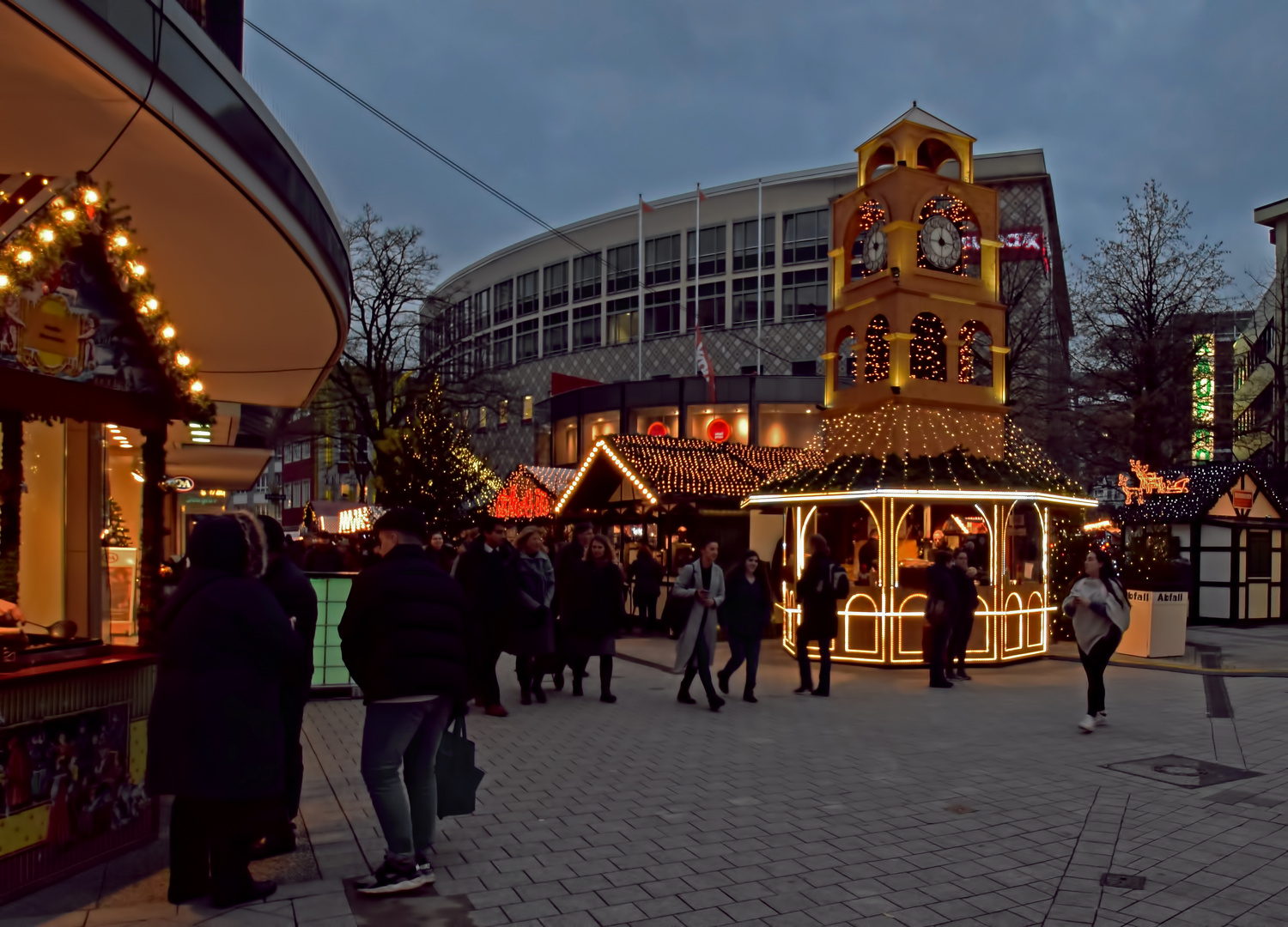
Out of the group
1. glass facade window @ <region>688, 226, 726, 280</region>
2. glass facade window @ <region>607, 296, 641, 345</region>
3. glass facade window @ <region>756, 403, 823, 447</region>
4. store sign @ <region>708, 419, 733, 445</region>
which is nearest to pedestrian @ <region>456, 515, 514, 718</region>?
store sign @ <region>708, 419, 733, 445</region>

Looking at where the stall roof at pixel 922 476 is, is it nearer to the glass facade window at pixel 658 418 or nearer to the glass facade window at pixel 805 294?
the glass facade window at pixel 658 418

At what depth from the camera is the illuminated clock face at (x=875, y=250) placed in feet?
51.1

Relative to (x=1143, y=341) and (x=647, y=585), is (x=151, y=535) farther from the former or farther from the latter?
(x=1143, y=341)

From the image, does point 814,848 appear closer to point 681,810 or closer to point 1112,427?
point 681,810

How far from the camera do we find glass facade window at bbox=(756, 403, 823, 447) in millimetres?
43625

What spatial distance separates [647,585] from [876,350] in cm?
621

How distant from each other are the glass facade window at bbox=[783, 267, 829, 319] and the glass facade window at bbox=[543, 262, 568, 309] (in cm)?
1491

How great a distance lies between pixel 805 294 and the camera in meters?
49.0

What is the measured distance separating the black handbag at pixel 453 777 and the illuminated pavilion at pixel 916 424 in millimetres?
9344

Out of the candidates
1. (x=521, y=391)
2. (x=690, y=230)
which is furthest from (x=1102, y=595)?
(x=521, y=391)

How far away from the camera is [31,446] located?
888 cm

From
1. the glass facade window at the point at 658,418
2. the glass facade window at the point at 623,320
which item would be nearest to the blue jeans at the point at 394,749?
the glass facade window at the point at 658,418

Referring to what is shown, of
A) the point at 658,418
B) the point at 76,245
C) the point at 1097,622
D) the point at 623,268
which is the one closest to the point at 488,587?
the point at 76,245

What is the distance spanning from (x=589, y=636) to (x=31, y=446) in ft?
18.4
